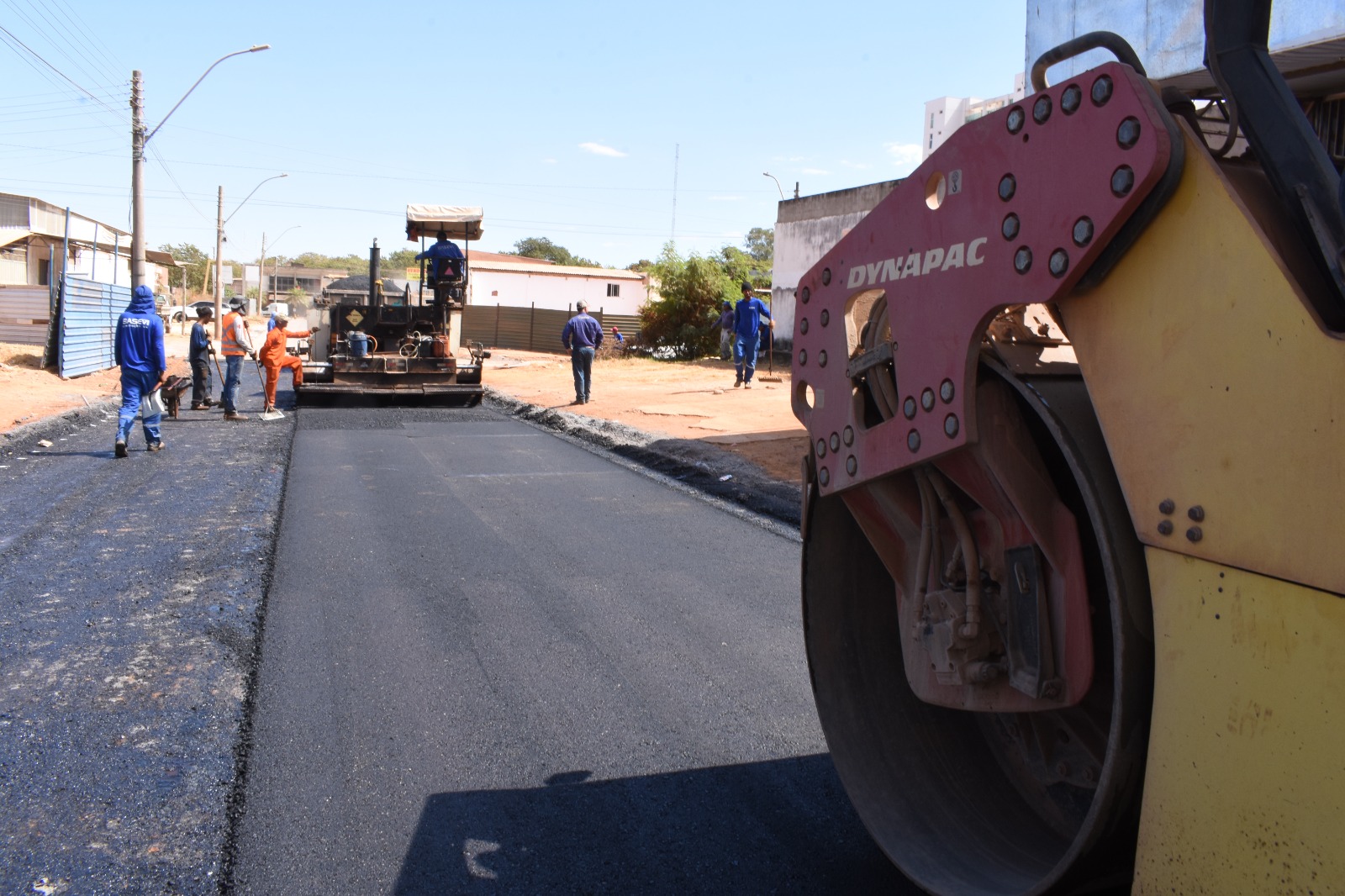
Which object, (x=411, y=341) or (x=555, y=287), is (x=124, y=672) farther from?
(x=555, y=287)

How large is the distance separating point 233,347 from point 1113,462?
47.4ft

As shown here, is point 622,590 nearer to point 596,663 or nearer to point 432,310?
point 596,663

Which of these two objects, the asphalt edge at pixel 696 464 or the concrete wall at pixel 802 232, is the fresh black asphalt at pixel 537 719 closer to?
the asphalt edge at pixel 696 464

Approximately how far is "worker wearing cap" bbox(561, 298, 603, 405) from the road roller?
571 inches

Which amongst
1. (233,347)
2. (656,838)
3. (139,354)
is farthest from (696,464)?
(656,838)

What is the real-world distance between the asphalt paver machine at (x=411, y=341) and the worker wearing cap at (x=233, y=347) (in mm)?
1806

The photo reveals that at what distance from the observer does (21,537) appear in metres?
7.24

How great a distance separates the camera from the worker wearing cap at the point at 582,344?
17.3m

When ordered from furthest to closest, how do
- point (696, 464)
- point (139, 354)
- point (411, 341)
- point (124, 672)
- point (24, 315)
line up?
point (24, 315) < point (411, 341) < point (139, 354) < point (696, 464) < point (124, 672)

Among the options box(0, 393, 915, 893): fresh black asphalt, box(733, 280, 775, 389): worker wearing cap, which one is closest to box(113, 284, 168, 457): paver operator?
box(0, 393, 915, 893): fresh black asphalt

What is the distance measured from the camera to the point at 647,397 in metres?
19.0

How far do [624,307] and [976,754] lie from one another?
53.2 m

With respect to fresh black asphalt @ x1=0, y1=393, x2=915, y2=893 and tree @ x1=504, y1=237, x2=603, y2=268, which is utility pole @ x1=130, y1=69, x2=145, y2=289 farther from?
tree @ x1=504, y1=237, x2=603, y2=268

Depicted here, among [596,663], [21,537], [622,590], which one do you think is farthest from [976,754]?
[21,537]
